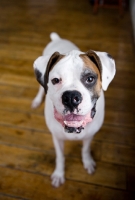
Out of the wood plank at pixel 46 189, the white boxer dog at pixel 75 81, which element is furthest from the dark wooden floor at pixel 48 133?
the white boxer dog at pixel 75 81

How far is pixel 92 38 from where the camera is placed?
112 inches

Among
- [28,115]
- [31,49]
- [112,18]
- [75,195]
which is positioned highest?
[112,18]

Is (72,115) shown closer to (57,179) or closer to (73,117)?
(73,117)

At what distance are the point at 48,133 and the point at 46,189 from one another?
0.45 metres

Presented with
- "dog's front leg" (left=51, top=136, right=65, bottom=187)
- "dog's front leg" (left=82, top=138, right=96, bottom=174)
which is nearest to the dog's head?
"dog's front leg" (left=51, top=136, right=65, bottom=187)

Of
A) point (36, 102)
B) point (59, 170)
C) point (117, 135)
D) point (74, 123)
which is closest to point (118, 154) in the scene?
point (117, 135)

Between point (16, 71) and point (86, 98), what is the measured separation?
157cm

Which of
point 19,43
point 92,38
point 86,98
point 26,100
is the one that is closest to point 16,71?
point 26,100

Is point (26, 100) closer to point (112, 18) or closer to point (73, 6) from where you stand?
point (112, 18)

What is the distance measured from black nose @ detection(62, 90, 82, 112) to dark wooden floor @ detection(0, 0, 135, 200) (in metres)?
0.74

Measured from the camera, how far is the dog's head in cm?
91

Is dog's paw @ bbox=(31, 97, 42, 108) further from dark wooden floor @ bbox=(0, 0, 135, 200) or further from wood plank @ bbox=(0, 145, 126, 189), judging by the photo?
wood plank @ bbox=(0, 145, 126, 189)

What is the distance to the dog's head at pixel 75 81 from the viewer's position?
2.99 feet

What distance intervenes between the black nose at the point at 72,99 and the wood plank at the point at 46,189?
0.73 metres
